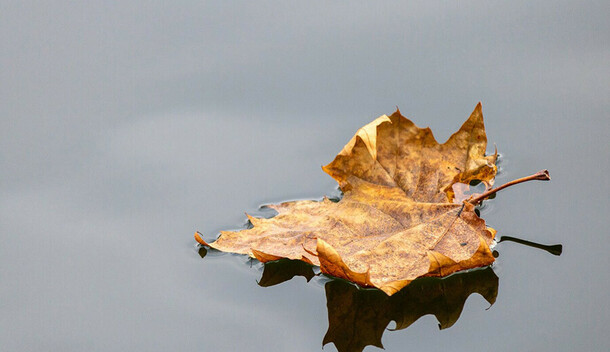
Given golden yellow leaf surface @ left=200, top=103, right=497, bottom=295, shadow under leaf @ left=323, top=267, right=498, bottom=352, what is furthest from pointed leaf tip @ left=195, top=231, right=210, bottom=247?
shadow under leaf @ left=323, top=267, right=498, bottom=352

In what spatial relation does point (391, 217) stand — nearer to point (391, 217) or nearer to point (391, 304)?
point (391, 217)

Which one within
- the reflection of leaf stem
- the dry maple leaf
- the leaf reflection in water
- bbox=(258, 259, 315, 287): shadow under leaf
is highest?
the dry maple leaf

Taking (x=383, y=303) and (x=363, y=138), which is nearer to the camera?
(x=383, y=303)

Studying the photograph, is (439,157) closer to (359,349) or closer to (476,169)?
(476,169)

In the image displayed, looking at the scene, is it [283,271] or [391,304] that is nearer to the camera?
[391,304]

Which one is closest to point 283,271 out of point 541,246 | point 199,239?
point 199,239

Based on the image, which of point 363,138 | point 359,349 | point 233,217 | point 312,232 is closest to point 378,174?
point 363,138

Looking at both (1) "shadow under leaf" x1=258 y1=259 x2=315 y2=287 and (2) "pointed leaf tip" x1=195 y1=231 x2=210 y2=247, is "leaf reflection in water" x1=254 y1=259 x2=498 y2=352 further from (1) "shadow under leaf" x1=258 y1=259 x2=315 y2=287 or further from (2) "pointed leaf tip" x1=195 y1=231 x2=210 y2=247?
(2) "pointed leaf tip" x1=195 y1=231 x2=210 y2=247
